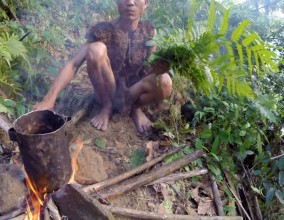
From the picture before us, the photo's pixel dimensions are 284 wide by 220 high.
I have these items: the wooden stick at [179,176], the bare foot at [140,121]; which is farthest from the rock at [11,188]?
the bare foot at [140,121]

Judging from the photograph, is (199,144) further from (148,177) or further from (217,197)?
(148,177)

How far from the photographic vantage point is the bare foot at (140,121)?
3545 mm

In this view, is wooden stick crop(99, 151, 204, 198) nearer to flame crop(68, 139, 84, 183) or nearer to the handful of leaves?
flame crop(68, 139, 84, 183)

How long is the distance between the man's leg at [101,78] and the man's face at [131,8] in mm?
475

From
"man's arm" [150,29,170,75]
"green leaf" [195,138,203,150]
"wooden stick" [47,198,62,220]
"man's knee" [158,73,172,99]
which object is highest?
"man's arm" [150,29,170,75]

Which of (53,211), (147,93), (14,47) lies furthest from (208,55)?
(14,47)

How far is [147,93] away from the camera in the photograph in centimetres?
346

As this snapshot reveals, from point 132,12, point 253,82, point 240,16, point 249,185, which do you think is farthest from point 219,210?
point 240,16

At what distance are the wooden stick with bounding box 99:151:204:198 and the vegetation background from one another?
0.17 metres

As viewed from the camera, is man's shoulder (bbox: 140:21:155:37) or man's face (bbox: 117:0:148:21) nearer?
man's face (bbox: 117:0:148:21)

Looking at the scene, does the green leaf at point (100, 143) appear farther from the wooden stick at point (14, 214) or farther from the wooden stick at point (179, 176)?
the wooden stick at point (14, 214)

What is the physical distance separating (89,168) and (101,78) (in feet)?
3.44

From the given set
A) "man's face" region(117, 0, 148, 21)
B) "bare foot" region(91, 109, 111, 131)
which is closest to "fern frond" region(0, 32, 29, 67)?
"bare foot" region(91, 109, 111, 131)

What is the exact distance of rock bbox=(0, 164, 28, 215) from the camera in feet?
7.23
